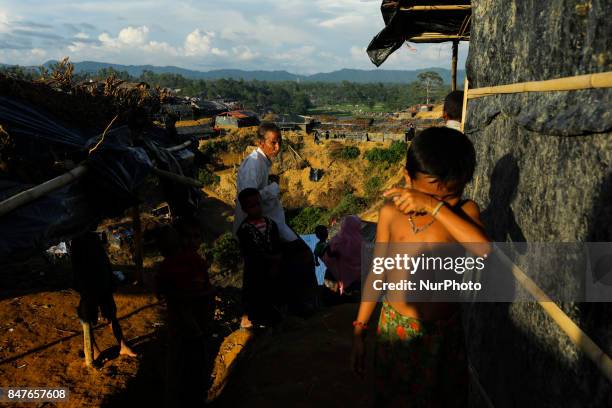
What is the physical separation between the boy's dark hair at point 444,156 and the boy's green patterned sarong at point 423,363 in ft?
2.33

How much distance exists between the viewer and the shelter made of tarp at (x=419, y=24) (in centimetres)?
466

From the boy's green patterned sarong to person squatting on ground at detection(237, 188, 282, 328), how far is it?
205 centimetres

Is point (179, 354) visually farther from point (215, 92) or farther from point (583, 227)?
point (215, 92)

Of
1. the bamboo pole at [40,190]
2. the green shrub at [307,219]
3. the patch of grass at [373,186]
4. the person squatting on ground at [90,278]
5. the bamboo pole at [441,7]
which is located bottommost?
the green shrub at [307,219]

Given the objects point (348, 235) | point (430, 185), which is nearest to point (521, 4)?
point (430, 185)

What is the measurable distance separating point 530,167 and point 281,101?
349 ft

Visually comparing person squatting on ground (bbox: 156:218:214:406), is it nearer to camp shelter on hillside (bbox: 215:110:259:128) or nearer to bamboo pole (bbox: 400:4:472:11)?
bamboo pole (bbox: 400:4:472:11)

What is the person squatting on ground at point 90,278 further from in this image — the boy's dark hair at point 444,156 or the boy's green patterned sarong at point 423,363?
the boy's dark hair at point 444,156

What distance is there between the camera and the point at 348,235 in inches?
204

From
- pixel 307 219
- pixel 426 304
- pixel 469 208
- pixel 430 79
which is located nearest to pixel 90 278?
pixel 426 304

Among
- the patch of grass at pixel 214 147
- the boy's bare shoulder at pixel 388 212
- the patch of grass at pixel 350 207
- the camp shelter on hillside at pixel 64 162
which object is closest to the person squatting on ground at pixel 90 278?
the camp shelter on hillside at pixel 64 162

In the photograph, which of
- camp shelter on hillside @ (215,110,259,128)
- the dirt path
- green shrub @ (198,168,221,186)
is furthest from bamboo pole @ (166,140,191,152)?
camp shelter on hillside @ (215,110,259,128)

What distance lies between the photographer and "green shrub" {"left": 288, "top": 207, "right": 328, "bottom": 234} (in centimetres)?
2627

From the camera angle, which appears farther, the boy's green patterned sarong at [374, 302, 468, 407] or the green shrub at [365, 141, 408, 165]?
the green shrub at [365, 141, 408, 165]
